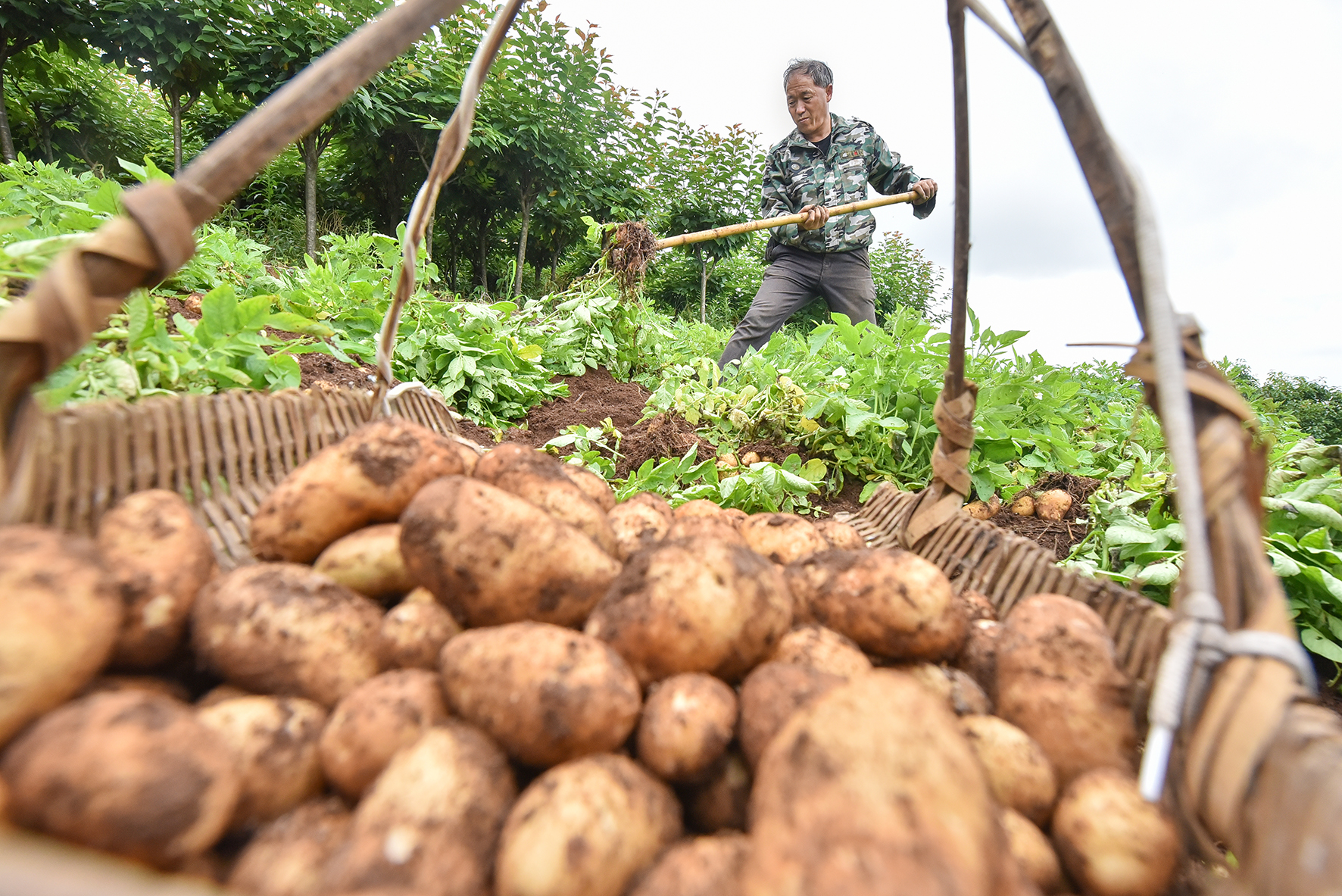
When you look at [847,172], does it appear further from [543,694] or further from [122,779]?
[122,779]

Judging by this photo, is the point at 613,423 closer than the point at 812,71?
Yes

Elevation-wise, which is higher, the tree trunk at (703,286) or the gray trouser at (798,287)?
the tree trunk at (703,286)

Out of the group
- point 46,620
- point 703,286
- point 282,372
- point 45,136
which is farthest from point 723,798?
point 45,136

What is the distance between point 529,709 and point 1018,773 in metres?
0.66

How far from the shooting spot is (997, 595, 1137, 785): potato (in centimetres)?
94

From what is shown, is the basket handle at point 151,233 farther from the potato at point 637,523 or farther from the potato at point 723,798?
the potato at point 723,798

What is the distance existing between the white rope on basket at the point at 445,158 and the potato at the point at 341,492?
15.5 inches

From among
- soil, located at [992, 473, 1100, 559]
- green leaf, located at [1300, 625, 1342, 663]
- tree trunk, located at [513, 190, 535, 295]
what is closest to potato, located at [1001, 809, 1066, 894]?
green leaf, located at [1300, 625, 1342, 663]

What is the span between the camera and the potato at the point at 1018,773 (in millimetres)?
880

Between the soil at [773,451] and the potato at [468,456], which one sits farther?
the soil at [773,451]

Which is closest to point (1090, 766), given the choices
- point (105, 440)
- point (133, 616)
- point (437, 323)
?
point (133, 616)

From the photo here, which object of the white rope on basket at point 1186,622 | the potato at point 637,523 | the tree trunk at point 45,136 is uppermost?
the tree trunk at point 45,136

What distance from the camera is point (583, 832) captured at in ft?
2.34

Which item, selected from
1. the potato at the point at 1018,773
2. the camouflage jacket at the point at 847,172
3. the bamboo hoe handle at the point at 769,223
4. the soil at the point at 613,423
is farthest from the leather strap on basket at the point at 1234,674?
the camouflage jacket at the point at 847,172
